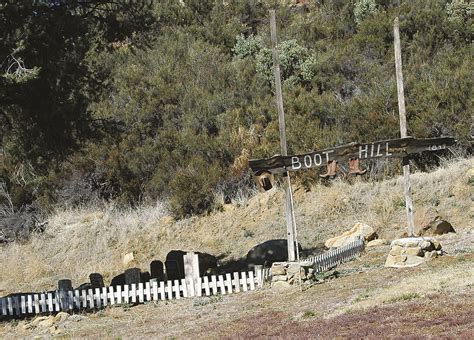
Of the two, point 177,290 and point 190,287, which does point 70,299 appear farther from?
point 190,287

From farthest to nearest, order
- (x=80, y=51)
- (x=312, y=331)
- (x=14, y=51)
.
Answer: (x=80, y=51) → (x=14, y=51) → (x=312, y=331)

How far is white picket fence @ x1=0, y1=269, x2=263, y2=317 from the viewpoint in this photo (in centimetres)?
1672

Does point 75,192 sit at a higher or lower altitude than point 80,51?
lower

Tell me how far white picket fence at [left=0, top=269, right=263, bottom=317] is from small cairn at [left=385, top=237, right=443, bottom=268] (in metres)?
3.21

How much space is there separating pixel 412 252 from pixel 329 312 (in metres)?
4.42

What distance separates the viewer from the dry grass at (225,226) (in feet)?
75.6

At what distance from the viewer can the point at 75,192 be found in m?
29.3

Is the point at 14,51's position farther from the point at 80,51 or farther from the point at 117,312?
the point at 117,312

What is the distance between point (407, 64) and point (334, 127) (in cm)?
669

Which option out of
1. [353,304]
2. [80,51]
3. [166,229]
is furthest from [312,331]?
[166,229]

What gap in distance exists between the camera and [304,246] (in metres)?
22.4

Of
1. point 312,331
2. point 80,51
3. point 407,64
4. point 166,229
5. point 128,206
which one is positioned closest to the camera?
point 312,331

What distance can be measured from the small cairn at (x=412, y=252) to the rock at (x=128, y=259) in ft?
35.3

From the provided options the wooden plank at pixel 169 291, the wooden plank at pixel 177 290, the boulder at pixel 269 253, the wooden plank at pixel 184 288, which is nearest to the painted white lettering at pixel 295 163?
the wooden plank at pixel 184 288
